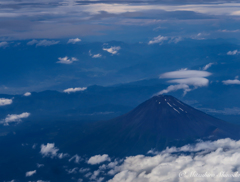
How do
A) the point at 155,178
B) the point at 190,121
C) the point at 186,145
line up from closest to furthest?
the point at 155,178 → the point at 186,145 → the point at 190,121

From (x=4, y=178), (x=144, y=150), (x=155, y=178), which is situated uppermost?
(x=155, y=178)

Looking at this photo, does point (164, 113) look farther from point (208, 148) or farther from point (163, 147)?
point (208, 148)

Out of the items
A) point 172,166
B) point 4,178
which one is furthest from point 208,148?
point 4,178

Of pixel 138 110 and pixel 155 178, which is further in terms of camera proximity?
pixel 138 110

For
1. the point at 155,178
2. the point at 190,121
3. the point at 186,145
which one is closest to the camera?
the point at 155,178

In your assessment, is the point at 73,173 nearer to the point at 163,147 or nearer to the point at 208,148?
the point at 163,147

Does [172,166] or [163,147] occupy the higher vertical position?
[172,166]

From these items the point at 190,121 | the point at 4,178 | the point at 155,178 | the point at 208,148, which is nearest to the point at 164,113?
the point at 190,121
